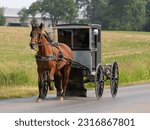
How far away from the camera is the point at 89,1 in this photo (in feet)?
583

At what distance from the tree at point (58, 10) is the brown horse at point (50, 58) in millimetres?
135233

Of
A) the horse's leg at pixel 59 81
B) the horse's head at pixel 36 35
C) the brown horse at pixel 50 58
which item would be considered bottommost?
the horse's leg at pixel 59 81

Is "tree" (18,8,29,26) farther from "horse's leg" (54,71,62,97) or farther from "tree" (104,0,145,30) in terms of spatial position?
"horse's leg" (54,71,62,97)

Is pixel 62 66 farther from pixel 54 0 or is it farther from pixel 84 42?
pixel 54 0

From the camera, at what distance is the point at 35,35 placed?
1694cm

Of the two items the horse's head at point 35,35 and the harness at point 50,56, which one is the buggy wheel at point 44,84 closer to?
the harness at point 50,56

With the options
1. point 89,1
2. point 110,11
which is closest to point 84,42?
point 110,11

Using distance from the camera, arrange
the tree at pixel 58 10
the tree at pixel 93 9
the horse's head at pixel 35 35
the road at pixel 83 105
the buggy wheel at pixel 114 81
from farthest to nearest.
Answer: the tree at pixel 93 9 → the tree at pixel 58 10 → the buggy wheel at pixel 114 81 → the horse's head at pixel 35 35 → the road at pixel 83 105

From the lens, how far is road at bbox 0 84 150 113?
1504 centimetres

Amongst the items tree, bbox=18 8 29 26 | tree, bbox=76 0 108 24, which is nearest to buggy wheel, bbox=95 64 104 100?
tree, bbox=76 0 108 24

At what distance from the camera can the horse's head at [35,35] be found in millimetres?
16777

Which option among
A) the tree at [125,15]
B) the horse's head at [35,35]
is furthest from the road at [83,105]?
the tree at [125,15]

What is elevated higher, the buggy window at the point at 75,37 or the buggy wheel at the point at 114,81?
the buggy window at the point at 75,37

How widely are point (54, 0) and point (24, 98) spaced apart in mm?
144849
